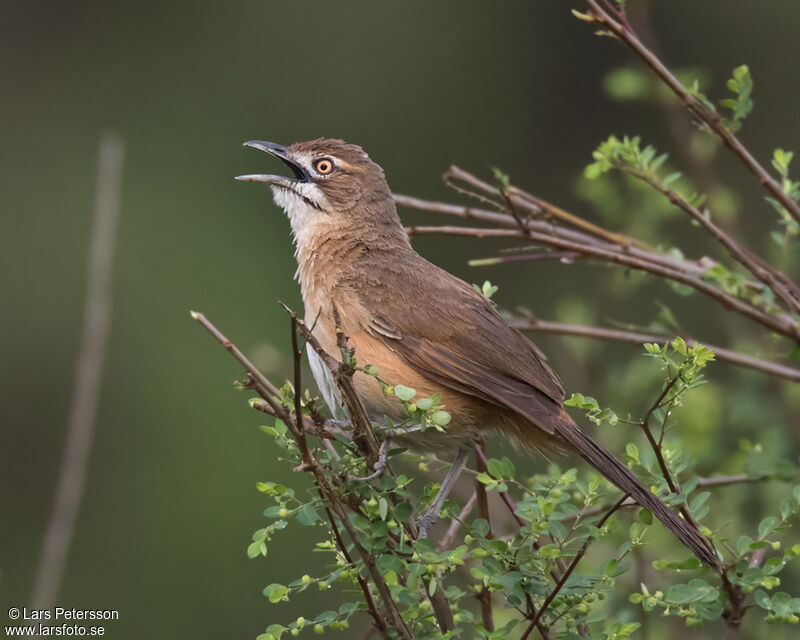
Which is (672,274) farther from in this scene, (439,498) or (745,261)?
(439,498)

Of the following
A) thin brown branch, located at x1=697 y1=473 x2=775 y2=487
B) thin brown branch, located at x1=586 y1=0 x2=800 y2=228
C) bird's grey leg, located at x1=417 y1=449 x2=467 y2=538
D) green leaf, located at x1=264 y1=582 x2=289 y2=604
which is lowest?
green leaf, located at x1=264 y1=582 x2=289 y2=604

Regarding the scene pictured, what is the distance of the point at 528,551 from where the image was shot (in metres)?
3.26

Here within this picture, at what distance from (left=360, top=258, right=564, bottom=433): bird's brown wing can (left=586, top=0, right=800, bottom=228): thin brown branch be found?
3.30 ft

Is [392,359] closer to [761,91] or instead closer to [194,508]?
[194,508]

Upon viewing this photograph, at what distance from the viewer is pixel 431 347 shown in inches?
174

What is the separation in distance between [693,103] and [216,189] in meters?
9.43

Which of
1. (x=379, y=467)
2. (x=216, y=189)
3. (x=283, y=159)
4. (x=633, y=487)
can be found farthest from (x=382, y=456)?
(x=216, y=189)

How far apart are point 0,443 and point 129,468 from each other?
4.57ft

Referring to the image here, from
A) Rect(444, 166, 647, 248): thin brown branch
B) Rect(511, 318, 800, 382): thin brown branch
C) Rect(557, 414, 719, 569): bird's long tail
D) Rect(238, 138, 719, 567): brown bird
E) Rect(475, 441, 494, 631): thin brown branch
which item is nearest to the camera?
A: Rect(557, 414, 719, 569): bird's long tail

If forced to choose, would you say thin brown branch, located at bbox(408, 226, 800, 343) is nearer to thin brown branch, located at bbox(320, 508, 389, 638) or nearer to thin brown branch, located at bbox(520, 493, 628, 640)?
thin brown branch, located at bbox(520, 493, 628, 640)

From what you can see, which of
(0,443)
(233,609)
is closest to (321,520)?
(233,609)

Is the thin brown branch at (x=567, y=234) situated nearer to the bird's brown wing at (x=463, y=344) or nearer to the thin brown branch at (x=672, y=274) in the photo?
the thin brown branch at (x=672, y=274)

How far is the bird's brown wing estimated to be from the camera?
4.26m

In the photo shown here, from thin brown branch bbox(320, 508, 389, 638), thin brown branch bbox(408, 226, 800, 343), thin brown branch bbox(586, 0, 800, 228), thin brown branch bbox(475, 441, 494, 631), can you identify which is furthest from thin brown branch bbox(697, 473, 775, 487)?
thin brown branch bbox(320, 508, 389, 638)
